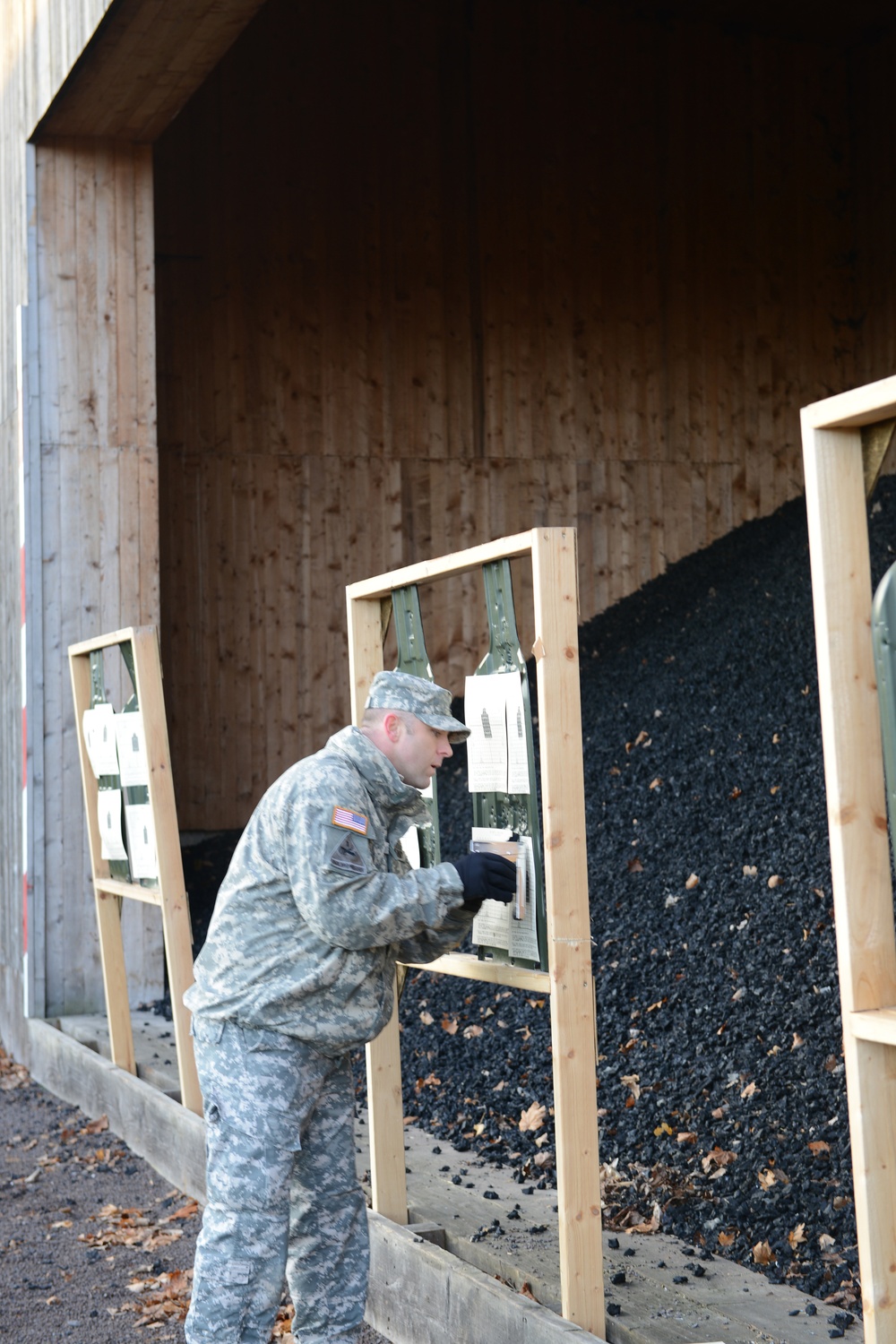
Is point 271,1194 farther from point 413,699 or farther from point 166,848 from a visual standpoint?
point 166,848

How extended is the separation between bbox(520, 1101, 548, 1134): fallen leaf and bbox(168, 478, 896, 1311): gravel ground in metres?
0.01

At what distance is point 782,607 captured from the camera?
10.4 meters

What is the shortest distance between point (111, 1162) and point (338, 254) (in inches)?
342

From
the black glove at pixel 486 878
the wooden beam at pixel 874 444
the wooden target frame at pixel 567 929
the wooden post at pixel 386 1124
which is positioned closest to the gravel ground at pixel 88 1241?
the wooden post at pixel 386 1124

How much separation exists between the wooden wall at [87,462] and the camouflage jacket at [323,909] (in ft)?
16.6

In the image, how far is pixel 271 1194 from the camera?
3.50 meters

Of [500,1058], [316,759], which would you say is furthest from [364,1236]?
[500,1058]

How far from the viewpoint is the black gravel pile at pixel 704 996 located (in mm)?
4566

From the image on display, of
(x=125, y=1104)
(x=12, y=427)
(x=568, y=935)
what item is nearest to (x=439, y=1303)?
(x=568, y=935)

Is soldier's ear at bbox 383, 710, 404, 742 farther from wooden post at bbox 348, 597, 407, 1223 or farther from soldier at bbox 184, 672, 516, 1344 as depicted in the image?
wooden post at bbox 348, 597, 407, 1223

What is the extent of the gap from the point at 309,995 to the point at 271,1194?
0.48 m

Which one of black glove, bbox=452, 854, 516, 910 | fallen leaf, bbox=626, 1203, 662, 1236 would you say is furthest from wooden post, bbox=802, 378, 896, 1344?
fallen leaf, bbox=626, 1203, 662, 1236

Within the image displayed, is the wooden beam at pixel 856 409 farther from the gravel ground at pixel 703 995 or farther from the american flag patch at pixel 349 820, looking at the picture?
the gravel ground at pixel 703 995

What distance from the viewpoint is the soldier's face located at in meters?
3.67
